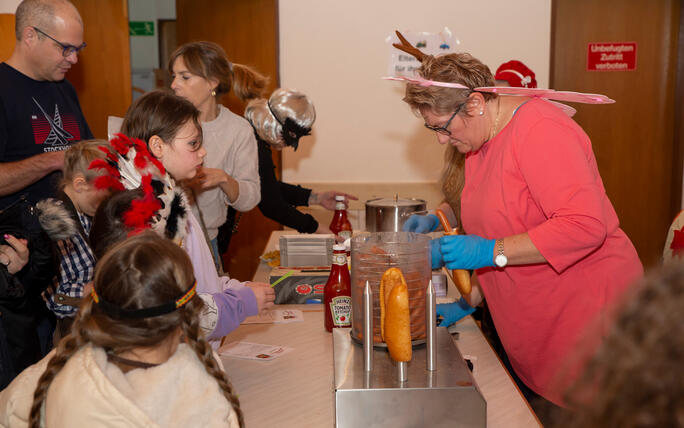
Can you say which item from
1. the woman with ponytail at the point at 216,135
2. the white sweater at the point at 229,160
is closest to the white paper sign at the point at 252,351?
the woman with ponytail at the point at 216,135

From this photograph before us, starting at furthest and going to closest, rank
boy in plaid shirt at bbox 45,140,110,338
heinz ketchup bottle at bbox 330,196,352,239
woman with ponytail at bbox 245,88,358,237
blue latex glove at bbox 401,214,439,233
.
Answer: woman with ponytail at bbox 245,88,358,237, heinz ketchup bottle at bbox 330,196,352,239, blue latex glove at bbox 401,214,439,233, boy in plaid shirt at bbox 45,140,110,338

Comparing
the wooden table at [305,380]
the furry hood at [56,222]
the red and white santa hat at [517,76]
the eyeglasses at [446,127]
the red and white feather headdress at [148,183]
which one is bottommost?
the wooden table at [305,380]

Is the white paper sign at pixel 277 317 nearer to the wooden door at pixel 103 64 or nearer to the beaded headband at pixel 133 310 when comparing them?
the beaded headband at pixel 133 310

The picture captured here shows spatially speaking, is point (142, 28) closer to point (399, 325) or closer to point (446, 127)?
point (446, 127)

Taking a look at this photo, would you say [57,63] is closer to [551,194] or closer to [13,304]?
[13,304]

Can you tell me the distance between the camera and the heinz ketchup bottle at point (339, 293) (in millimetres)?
1737

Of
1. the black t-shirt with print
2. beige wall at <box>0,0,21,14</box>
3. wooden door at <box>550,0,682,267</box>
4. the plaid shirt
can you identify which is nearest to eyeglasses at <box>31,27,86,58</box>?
the black t-shirt with print

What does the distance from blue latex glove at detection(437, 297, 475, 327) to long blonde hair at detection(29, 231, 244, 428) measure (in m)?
0.86

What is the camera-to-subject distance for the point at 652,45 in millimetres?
4199

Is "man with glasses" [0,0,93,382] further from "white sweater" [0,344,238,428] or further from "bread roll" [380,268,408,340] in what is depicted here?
"bread roll" [380,268,408,340]

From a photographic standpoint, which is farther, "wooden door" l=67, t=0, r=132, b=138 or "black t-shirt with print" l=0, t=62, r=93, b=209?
"wooden door" l=67, t=0, r=132, b=138

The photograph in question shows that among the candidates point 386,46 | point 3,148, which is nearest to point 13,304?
point 3,148

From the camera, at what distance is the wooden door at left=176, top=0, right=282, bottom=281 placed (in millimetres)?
4156

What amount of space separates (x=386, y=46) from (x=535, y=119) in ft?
9.11
